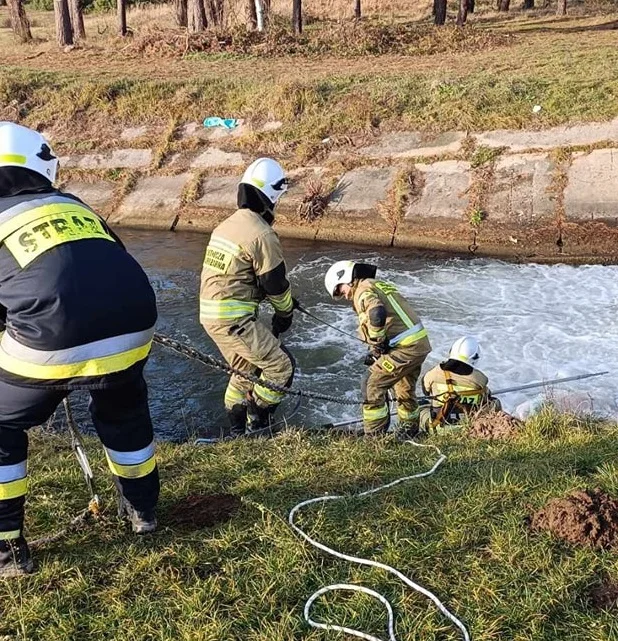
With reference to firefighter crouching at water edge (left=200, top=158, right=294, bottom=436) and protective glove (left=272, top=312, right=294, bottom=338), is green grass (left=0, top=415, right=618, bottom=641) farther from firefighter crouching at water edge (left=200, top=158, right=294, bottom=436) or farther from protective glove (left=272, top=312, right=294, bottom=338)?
protective glove (left=272, top=312, right=294, bottom=338)

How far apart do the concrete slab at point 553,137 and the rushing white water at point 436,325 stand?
10.6 ft

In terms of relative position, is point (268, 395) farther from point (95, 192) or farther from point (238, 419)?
point (95, 192)

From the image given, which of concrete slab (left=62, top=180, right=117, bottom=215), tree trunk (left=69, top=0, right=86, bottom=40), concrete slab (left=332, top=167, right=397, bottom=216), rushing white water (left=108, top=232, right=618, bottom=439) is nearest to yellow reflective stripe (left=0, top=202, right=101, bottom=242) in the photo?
rushing white water (left=108, top=232, right=618, bottom=439)

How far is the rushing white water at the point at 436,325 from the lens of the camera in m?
7.51

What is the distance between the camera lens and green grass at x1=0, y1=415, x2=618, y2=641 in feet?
9.07

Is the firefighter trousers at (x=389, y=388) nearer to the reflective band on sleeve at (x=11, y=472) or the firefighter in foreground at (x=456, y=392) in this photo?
the firefighter in foreground at (x=456, y=392)

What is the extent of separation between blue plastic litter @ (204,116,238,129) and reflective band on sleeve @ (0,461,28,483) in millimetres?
13278

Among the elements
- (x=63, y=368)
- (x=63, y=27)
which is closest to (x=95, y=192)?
(x=63, y=27)

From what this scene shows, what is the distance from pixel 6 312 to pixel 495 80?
14217mm

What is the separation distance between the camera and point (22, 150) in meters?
2.96

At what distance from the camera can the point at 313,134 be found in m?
14.6

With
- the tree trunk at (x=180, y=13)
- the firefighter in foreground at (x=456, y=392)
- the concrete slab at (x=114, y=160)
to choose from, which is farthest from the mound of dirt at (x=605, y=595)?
the tree trunk at (x=180, y=13)

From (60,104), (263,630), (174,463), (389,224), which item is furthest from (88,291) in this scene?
(60,104)

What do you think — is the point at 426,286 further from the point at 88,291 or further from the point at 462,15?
the point at 462,15
